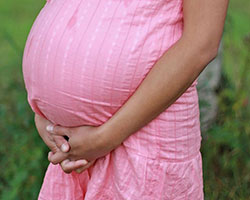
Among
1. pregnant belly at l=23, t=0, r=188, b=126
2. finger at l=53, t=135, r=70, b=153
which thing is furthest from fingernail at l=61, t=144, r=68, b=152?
pregnant belly at l=23, t=0, r=188, b=126

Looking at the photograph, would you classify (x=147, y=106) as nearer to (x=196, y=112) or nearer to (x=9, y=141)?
(x=196, y=112)

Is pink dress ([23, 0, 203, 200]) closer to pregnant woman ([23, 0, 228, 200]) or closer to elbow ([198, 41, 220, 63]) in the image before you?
pregnant woman ([23, 0, 228, 200])

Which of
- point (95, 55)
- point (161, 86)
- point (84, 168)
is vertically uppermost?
point (95, 55)

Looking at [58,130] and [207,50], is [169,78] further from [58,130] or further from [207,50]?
[58,130]

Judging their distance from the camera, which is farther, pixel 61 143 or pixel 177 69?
pixel 61 143

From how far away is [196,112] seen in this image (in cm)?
160

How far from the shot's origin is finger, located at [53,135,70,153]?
62.7 inches

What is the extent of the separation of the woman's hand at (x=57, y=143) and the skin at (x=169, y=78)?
2.7 inches

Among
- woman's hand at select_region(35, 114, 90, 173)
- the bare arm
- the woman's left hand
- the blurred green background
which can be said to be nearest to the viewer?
the bare arm

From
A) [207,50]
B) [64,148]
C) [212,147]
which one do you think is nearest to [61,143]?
[64,148]

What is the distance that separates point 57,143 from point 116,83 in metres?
0.36

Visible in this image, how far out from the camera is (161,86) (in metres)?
1.42

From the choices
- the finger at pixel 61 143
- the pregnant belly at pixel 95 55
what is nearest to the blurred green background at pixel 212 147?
the finger at pixel 61 143

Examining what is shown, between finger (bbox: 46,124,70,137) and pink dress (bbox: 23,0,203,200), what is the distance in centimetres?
3
